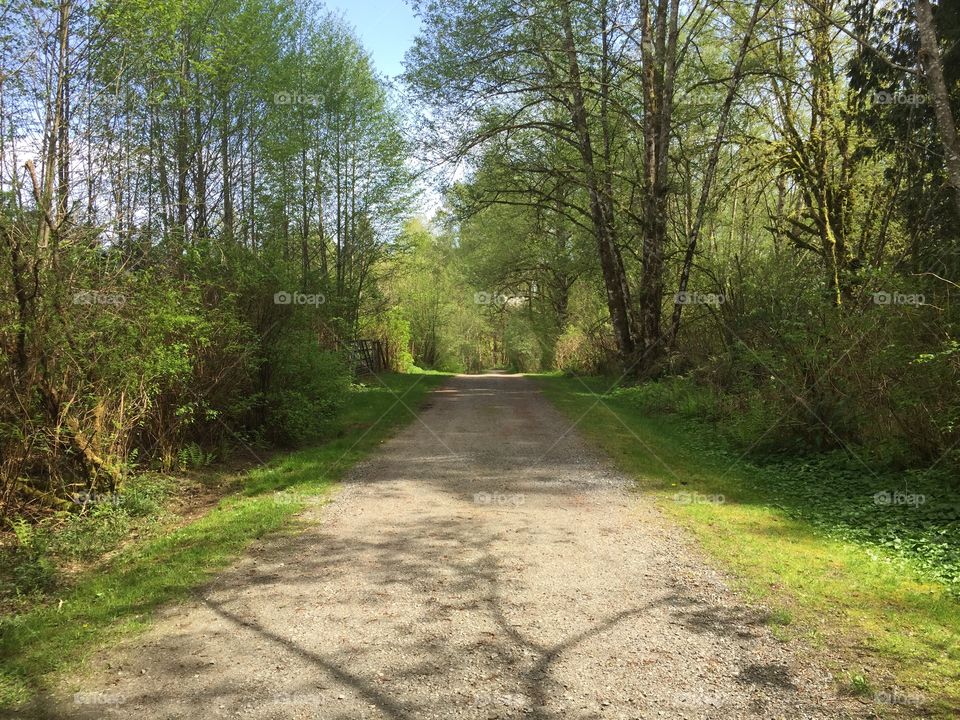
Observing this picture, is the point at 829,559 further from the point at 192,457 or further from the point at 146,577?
the point at 192,457

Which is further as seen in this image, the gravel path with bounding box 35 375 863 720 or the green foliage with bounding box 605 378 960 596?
the green foliage with bounding box 605 378 960 596

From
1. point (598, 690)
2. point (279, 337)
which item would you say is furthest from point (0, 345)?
point (598, 690)

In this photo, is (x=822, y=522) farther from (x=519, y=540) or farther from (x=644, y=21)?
(x=644, y=21)

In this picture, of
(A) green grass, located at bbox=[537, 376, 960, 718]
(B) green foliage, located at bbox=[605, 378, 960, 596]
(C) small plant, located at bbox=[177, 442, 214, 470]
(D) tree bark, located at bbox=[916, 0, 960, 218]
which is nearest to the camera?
(A) green grass, located at bbox=[537, 376, 960, 718]

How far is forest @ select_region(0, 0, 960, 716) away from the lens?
245 inches

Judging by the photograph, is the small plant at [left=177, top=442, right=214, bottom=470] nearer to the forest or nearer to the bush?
the forest

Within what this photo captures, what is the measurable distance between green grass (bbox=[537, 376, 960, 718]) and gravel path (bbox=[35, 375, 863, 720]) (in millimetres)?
307

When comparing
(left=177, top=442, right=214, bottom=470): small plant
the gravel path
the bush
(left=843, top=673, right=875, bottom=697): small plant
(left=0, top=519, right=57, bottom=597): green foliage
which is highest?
the bush

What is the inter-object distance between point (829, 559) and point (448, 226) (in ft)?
55.6

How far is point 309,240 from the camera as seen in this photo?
20.8 meters

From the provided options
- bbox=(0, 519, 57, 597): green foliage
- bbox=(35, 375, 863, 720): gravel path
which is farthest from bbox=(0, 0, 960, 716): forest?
bbox=(35, 375, 863, 720): gravel path

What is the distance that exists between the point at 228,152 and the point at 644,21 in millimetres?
11768

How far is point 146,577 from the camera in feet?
16.6

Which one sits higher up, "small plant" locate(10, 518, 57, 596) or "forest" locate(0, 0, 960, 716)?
"forest" locate(0, 0, 960, 716)
